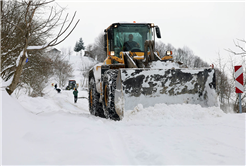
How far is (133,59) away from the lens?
6.58 meters

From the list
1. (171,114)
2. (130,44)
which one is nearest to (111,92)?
(171,114)

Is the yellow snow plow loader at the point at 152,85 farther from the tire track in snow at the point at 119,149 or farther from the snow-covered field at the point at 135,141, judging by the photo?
the tire track in snow at the point at 119,149

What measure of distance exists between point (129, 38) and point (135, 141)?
4658 millimetres

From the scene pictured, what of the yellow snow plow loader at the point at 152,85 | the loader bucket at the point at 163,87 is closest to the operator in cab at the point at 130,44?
the yellow snow plow loader at the point at 152,85

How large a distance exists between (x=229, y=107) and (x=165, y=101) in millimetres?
8040

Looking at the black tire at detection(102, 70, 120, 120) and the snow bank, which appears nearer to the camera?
the snow bank

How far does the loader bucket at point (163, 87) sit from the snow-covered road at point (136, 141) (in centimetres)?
51

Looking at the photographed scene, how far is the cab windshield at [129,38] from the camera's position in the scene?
7343mm

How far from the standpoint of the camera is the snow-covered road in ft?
8.36

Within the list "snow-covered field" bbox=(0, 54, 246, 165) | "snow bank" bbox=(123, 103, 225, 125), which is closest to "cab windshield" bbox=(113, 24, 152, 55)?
"snow bank" bbox=(123, 103, 225, 125)

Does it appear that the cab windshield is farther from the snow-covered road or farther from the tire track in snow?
the tire track in snow

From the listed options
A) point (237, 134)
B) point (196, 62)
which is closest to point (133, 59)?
point (237, 134)

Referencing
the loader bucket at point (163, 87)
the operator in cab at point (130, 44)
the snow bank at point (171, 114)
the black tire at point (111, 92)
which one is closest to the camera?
the snow bank at point (171, 114)

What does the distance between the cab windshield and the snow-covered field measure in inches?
118
